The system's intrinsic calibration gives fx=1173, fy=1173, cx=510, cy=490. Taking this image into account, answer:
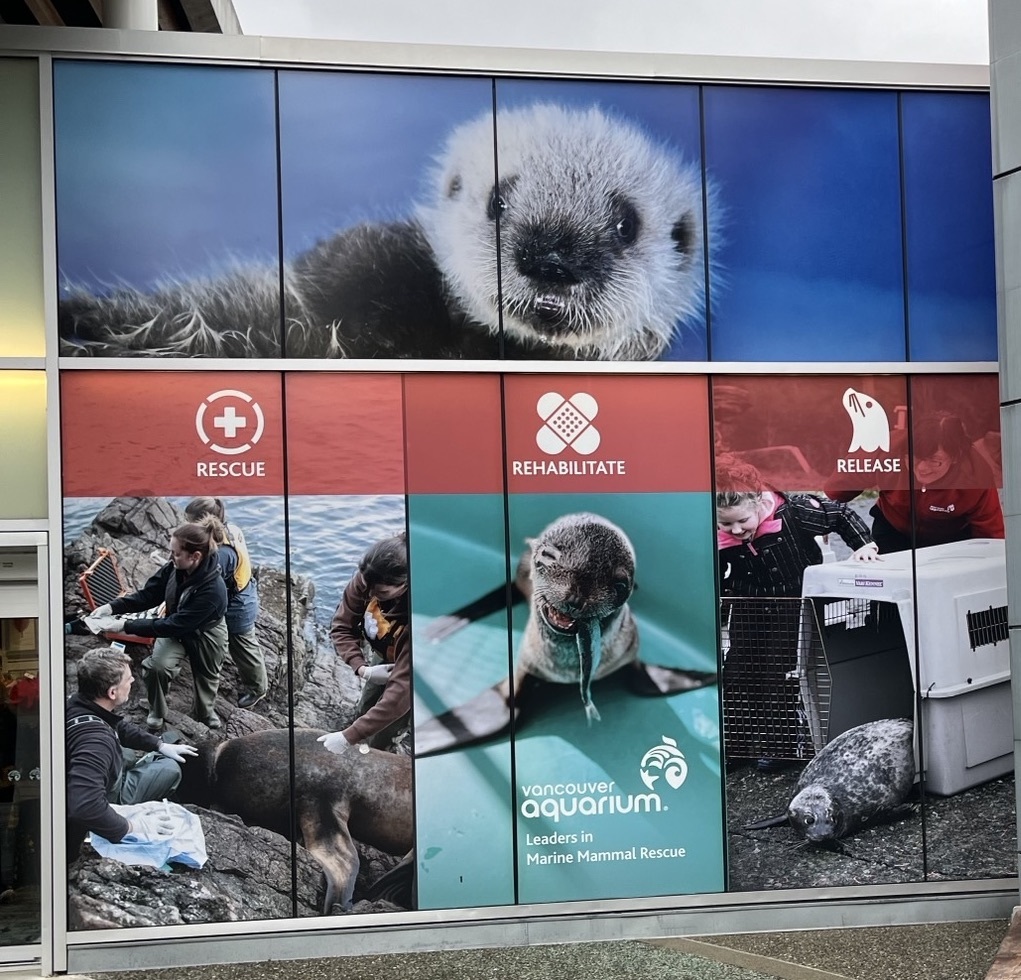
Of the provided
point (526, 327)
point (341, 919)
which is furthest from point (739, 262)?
point (341, 919)

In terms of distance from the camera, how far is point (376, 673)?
795cm

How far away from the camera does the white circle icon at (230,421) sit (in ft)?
25.9

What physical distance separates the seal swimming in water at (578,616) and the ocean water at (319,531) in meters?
0.85

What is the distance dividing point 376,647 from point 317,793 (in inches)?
40.8

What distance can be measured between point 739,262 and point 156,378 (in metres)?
4.15

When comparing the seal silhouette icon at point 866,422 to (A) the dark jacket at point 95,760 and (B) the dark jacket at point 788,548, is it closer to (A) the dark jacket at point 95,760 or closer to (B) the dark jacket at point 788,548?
(B) the dark jacket at point 788,548

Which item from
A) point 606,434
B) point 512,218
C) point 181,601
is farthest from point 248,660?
point 512,218

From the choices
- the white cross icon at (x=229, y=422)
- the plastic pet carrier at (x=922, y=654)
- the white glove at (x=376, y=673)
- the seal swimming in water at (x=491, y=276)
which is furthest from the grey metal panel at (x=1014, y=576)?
the white cross icon at (x=229, y=422)

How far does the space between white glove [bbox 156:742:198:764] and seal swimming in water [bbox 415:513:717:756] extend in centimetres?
202

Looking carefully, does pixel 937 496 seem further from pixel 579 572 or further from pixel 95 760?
pixel 95 760

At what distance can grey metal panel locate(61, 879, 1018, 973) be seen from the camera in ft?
25.0

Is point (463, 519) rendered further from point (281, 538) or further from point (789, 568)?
point (789, 568)

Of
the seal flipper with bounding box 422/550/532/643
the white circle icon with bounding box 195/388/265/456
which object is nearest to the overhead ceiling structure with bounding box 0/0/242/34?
the white circle icon with bounding box 195/388/265/456

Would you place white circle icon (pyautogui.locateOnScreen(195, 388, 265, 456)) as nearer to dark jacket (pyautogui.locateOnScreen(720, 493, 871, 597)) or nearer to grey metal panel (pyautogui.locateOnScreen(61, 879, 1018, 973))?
grey metal panel (pyautogui.locateOnScreen(61, 879, 1018, 973))
